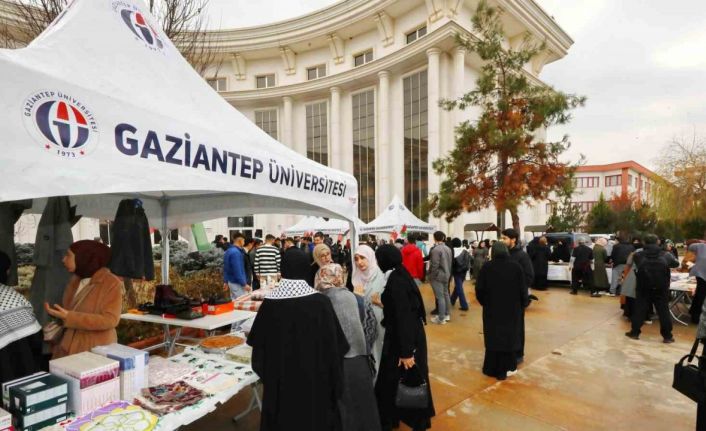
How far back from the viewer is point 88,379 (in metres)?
1.97

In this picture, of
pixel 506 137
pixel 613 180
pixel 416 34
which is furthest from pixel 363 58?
pixel 613 180

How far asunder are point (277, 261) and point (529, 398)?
627cm

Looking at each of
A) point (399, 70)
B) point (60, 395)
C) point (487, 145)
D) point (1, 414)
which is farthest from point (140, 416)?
point (399, 70)

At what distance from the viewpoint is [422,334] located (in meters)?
3.32

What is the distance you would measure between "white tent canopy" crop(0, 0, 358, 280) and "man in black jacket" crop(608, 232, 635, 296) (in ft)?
30.6

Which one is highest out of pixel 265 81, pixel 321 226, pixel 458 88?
pixel 265 81

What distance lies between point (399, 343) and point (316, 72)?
3161cm

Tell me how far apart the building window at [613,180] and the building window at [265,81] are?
56.7 meters

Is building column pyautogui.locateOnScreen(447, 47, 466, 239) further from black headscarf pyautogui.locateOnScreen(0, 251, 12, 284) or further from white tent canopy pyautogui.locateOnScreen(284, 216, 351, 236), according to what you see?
black headscarf pyautogui.locateOnScreen(0, 251, 12, 284)

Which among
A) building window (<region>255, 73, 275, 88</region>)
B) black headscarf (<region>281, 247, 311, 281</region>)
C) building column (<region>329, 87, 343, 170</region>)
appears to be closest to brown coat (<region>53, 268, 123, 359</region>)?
black headscarf (<region>281, 247, 311, 281</region>)

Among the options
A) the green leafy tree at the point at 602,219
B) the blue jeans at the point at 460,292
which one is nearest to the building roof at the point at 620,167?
the green leafy tree at the point at 602,219

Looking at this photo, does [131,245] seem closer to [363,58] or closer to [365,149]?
[365,149]

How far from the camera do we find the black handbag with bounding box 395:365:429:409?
9.62ft

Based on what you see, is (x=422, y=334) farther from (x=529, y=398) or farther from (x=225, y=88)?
(x=225, y=88)
